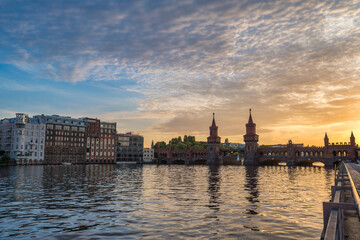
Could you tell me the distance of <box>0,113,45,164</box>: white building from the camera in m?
143

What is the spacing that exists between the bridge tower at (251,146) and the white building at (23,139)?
11740cm

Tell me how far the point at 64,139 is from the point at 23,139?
24866 millimetres

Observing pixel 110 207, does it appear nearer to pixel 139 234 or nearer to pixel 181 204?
pixel 181 204

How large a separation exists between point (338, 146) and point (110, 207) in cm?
15510

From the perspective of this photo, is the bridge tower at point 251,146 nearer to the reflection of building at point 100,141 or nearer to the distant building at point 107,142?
the distant building at point 107,142

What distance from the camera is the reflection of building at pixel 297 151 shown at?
5935 inches

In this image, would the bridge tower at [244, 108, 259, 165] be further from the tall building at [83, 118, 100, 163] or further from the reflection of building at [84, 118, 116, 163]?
the tall building at [83, 118, 100, 163]

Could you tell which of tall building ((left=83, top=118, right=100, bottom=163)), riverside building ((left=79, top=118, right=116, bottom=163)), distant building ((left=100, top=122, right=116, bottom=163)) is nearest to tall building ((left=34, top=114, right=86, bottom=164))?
tall building ((left=83, top=118, right=100, bottom=163))

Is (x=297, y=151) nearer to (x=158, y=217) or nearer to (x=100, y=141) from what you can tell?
(x=100, y=141)

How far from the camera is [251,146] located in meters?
188

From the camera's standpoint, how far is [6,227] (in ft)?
63.0

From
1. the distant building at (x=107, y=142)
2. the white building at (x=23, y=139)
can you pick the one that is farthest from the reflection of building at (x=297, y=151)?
the white building at (x=23, y=139)

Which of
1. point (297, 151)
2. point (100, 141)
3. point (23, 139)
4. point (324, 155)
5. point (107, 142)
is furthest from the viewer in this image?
point (107, 142)

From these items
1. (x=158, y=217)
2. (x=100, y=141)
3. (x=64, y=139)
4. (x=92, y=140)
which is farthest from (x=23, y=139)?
(x=158, y=217)
